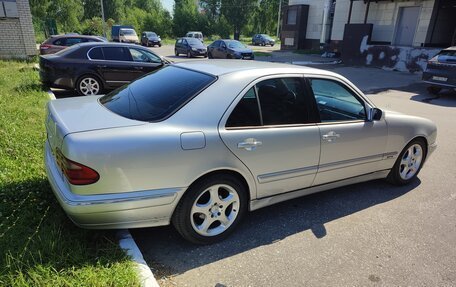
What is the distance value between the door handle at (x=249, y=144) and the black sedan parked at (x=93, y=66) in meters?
7.14

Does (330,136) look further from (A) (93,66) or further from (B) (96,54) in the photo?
(B) (96,54)

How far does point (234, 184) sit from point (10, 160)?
9.63ft

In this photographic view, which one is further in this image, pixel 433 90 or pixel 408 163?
pixel 433 90

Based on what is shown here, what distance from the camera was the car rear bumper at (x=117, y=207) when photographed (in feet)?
8.51

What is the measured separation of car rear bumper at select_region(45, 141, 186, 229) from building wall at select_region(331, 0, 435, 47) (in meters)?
22.7

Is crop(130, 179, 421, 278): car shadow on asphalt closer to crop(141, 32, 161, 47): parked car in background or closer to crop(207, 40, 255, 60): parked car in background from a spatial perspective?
crop(207, 40, 255, 60): parked car in background

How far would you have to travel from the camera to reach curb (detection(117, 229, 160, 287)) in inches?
99.2

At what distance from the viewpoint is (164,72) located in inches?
147

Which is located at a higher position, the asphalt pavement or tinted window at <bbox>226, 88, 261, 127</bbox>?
tinted window at <bbox>226, 88, 261, 127</bbox>

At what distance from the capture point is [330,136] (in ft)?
11.9

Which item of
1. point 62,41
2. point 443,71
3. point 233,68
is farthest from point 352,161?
point 62,41

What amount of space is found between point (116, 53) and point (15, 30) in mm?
8995

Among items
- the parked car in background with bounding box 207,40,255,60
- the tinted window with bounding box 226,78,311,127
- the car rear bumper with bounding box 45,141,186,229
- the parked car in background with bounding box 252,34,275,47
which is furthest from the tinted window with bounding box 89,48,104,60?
the parked car in background with bounding box 252,34,275,47

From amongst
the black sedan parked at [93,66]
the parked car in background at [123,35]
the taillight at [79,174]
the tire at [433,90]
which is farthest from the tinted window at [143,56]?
the parked car in background at [123,35]
